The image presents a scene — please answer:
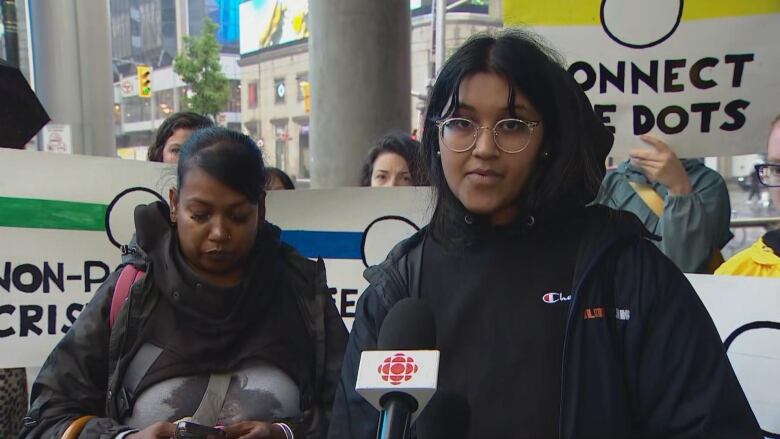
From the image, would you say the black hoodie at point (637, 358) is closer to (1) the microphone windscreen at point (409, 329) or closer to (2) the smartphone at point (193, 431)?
(1) the microphone windscreen at point (409, 329)

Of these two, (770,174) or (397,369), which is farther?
(770,174)

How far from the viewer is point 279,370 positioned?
2.26 m

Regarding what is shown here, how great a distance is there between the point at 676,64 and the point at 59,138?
6417mm

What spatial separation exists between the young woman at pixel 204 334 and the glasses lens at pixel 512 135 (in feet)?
3.30

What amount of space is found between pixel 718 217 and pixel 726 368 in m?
1.59

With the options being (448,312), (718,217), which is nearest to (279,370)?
(448,312)

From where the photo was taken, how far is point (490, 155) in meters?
1.55

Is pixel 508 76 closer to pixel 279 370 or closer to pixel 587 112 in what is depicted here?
pixel 587 112

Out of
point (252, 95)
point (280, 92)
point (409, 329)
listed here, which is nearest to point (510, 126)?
point (409, 329)

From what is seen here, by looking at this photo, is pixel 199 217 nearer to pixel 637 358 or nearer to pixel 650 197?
pixel 637 358

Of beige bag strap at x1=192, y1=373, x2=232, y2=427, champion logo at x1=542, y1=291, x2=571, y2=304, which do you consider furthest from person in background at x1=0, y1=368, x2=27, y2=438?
champion logo at x1=542, y1=291, x2=571, y2=304

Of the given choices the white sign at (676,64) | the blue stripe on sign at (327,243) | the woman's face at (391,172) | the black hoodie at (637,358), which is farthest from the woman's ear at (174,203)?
the woman's face at (391,172)

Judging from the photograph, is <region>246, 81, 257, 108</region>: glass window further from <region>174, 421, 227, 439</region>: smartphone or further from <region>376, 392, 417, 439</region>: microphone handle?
<region>376, 392, 417, 439</region>: microphone handle

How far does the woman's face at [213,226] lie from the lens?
87.7 inches
